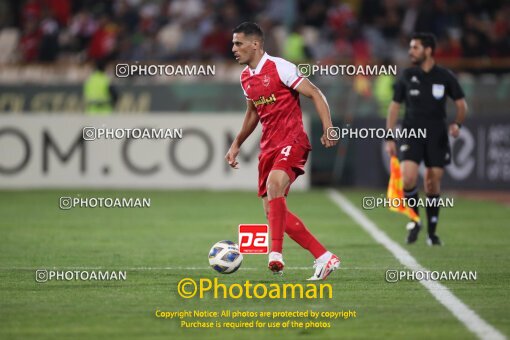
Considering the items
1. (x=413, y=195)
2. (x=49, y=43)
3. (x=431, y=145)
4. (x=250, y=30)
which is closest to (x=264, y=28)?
(x=49, y=43)

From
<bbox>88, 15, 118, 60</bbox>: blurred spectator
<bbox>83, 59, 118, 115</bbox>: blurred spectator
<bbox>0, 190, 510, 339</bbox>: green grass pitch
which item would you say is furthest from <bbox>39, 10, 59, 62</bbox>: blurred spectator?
<bbox>0, 190, 510, 339</bbox>: green grass pitch

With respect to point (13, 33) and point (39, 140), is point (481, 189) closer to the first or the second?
point (39, 140)

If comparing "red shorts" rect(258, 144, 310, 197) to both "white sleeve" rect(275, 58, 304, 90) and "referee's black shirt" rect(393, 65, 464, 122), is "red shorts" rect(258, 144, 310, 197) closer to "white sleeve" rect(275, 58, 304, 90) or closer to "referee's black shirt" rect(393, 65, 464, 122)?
"white sleeve" rect(275, 58, 304, 90)

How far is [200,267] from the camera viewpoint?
34.1ft

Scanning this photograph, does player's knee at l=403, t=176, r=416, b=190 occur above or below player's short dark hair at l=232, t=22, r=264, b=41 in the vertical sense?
below

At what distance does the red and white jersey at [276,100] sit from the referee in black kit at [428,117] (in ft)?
11.0

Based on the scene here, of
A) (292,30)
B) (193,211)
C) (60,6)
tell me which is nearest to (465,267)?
(193,211)

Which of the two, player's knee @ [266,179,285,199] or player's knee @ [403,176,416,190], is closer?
player's knee @ [266,179,285,199]

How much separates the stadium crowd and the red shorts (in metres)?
13.7

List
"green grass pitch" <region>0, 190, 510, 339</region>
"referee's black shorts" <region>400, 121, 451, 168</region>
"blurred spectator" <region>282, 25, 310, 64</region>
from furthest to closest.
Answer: "blurred spectator" <region>282, 25, 310, 64</region> → "referee's black shorts" <region>400, 121, 451, 168</region> → "green grass pitch" <region>0, 190, 510, 339</region>

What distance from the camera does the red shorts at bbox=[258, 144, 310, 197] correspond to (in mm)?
9398

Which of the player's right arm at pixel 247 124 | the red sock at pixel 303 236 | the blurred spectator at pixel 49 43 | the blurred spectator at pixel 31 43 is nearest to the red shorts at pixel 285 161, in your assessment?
the red sock at pixel 303 236

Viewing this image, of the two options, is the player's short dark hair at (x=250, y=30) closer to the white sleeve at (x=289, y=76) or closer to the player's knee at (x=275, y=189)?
the white sleeve at (x=289, y=76)

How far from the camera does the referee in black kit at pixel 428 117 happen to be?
1272 centimetres
